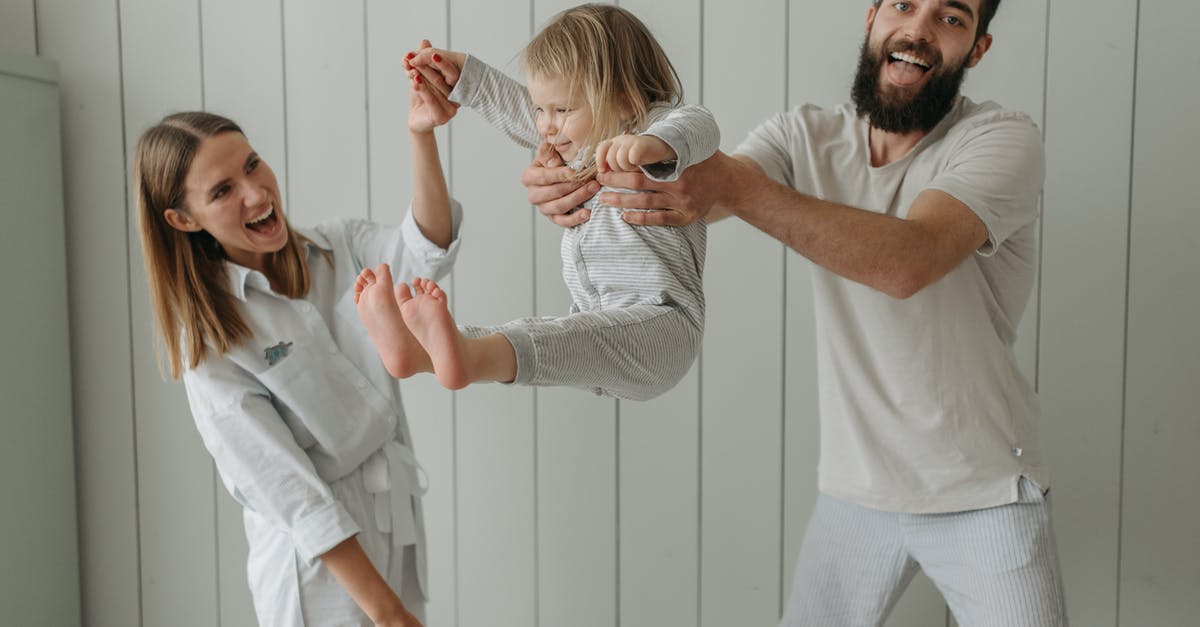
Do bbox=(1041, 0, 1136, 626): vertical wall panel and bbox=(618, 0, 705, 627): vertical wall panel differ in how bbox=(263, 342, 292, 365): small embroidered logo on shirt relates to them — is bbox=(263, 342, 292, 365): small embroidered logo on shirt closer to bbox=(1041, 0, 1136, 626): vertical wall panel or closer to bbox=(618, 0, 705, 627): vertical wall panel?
bbox=(618, 0, 705, 627): vertical wall panel

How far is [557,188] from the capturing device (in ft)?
4.96

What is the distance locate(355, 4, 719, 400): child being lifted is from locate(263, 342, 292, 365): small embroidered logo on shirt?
0.45 metres

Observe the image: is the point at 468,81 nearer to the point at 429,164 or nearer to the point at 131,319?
the point at 429,164

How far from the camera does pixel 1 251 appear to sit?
7.04 feet

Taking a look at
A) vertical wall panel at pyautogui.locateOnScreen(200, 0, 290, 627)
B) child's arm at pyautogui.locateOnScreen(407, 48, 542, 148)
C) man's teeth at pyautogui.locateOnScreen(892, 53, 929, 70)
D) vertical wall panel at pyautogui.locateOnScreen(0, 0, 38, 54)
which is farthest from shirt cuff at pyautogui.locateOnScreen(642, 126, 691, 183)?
vertical wall panel at pyautogui.locateOnScreen(0, 0, 38, 54)

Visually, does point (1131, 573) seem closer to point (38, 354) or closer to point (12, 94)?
point (38, 354)

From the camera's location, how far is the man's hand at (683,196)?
1.40 metres

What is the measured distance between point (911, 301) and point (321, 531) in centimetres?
97

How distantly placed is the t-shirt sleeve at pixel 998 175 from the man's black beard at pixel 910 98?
0.23ft

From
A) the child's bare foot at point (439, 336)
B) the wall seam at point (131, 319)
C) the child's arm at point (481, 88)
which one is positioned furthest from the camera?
the wall seam at point (131, 319)

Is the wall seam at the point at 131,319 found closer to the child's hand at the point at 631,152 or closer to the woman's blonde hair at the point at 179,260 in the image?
the woman's blonde hair at the point at 179,260

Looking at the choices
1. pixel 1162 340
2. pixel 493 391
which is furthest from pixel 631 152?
pixel 1162 340

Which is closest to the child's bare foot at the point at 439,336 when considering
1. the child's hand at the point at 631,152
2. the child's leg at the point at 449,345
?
the child's leg at the point at 449,345

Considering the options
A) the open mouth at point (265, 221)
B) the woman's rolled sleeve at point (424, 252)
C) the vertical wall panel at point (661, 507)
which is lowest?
the vertical wall panel at point (661, 507)
